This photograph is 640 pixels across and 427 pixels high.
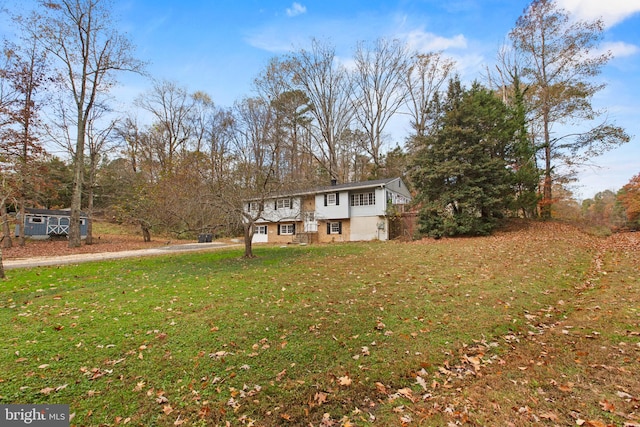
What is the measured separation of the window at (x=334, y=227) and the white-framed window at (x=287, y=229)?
3674 mm

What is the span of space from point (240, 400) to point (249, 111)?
2589cm

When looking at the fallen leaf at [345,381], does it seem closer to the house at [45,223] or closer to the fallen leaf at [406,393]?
the fallen leaf at [406,393]

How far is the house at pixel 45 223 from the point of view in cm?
2369

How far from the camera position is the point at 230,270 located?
9875mm

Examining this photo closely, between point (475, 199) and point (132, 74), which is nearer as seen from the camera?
point (475, 199)

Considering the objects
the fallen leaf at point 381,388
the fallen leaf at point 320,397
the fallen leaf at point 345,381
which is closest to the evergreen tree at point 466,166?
the fallen leaf at point 381,388

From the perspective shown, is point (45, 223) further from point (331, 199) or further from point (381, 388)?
point (381, 388)

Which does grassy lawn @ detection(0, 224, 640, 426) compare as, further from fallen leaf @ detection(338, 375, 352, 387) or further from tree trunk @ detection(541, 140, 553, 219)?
tree trunk @ detection(541, 140, 553, 219)

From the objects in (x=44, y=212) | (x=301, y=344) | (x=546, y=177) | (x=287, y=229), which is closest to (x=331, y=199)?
(x=287, y=229)

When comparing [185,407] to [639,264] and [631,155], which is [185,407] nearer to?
[639,264]

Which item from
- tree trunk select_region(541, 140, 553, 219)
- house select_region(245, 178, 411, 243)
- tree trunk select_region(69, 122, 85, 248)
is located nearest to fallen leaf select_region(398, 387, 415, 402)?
house select_region(245, 178, 411, 243)

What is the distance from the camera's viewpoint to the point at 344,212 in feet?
74.2

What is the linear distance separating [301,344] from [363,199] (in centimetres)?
1881

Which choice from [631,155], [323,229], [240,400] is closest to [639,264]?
[240,400]
